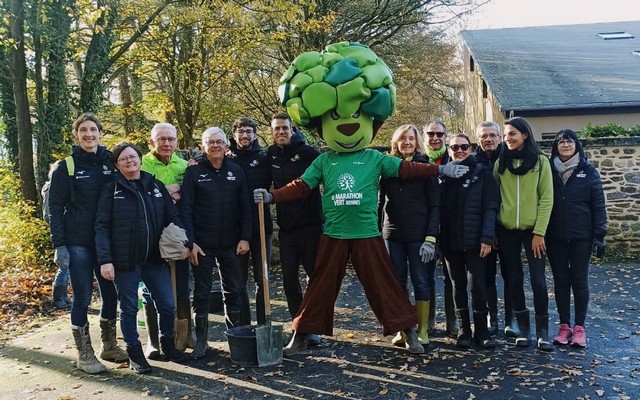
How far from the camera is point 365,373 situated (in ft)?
15.0

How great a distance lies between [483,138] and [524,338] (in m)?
1.82

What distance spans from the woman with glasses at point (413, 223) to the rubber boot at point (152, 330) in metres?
2.18

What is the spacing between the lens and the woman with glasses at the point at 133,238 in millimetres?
4500

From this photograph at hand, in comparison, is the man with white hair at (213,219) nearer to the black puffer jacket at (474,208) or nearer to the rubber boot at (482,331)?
the black puffer jacket at (474,208)

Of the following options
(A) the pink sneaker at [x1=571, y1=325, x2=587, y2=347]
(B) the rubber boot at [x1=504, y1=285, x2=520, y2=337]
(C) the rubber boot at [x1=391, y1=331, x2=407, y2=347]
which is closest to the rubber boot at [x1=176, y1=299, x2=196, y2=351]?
(C) the rubber boot at [x1=391, y1=331, x2=407, y2=347]

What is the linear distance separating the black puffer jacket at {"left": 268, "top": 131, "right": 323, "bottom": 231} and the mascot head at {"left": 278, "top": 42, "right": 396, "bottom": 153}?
1.02 ft

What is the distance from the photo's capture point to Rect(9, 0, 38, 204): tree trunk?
8.66 metres

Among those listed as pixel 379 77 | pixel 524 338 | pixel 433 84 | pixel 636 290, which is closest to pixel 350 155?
pixel 379 77

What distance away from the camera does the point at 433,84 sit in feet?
66.7

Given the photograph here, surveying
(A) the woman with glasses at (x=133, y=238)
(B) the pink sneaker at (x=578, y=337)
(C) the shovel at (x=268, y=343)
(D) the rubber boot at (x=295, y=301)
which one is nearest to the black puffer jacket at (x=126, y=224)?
(A) the woman with glasses at (x=133, y=238)

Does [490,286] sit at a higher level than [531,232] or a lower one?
lower

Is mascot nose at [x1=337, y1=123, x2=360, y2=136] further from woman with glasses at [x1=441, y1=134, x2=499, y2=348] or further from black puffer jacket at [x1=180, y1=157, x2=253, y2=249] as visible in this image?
black puffer jacket at [x1=180, y1=157, x2=253, y2=249]

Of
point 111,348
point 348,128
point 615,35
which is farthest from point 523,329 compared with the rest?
point 615,35

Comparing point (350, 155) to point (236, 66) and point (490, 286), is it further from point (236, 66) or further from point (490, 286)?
point (236, 66)
